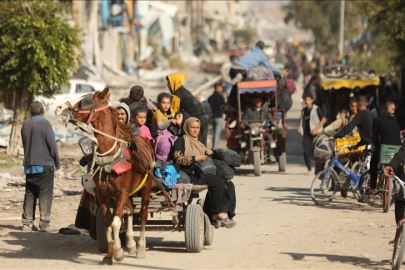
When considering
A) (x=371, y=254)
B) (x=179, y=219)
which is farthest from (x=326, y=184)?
(x=179, y=219)

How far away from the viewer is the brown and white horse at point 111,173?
7.21 m

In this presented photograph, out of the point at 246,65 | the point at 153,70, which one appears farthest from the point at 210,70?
the point at 246,65

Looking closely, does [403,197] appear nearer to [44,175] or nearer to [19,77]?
[44,175]

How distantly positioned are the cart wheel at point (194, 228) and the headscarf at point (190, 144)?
644mm

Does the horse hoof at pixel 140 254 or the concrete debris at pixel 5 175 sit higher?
the concrete debris at pixel 5 175

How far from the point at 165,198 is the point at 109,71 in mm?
33104

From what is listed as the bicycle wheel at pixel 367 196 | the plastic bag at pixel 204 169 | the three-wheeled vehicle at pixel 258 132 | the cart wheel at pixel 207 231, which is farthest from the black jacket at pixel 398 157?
the three-wheeled vehicle at pixel 258 132

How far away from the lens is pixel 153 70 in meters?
47.9

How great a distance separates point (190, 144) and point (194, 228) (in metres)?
1.05

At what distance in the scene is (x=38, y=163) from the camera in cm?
922

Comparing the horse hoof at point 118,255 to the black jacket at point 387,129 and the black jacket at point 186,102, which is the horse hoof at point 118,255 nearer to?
the black jacket at point 186,102

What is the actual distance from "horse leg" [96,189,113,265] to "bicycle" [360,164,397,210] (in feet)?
16.8

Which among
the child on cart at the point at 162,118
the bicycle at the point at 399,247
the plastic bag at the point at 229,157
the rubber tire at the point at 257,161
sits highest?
the child on cart at the point at 162,118

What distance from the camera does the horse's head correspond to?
7.04 metres
